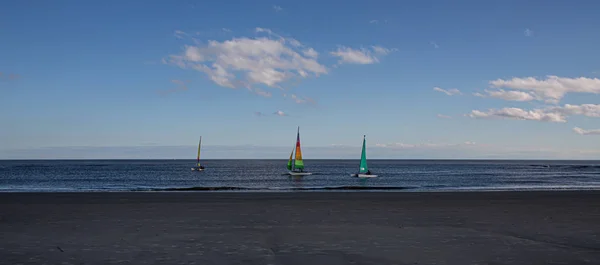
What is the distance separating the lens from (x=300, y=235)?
15156 mm

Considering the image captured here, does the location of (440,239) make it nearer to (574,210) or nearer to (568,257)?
(568,257)

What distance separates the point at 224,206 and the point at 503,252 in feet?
50.2

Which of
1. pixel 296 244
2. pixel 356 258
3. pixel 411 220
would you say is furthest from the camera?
pixel 411 220

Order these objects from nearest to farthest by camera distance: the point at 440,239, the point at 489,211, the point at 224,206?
1. the point at 440,239
2. the point at 489,211
3. the point at 224,206

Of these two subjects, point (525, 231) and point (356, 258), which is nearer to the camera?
point (356, 258)

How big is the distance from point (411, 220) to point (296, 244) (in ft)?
22.9

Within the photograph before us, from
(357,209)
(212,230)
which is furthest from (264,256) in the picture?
(357,209)

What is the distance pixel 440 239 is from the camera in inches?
572

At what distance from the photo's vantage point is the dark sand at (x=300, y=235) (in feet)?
38.9

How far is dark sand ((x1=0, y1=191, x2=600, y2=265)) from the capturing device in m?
11.8

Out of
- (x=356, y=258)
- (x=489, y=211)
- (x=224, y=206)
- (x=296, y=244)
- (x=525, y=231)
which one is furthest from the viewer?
(x=224, y=206)

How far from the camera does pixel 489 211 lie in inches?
888

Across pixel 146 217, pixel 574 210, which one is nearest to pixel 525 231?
pixel 574 210

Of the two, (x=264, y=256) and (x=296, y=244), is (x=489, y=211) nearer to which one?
(x=296, y=244)
